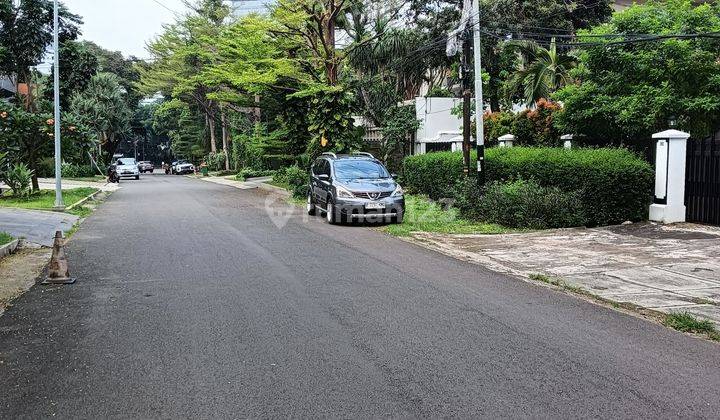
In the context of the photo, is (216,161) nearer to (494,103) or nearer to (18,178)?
(494,103)

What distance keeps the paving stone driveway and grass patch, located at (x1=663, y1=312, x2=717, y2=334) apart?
276 mm

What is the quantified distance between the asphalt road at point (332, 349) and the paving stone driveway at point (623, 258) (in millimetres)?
933

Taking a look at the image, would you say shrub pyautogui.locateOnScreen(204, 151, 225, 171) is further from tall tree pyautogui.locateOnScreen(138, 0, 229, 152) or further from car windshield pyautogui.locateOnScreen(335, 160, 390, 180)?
car windshield pyautogui.locateOnScreen(335, 160, 390, 180)

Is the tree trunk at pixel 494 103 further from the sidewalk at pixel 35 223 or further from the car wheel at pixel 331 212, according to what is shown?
the sidewalk at pixel 35 223

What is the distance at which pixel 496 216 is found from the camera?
50.2 feet

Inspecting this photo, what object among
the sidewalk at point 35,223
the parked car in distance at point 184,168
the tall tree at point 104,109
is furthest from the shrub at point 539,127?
the parked car in distance at point 184,168

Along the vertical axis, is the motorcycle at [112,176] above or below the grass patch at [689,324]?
above

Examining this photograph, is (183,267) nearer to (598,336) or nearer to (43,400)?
(43,400)

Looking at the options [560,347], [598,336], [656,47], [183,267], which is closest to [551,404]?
[560,347]

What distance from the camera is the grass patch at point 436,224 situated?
14656mm

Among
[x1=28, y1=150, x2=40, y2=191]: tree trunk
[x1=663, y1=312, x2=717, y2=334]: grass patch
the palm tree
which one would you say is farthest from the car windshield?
[x1=28, y1=150, x2=40, y2=191]: tree trunk

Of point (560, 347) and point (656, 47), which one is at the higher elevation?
point (656, 47)

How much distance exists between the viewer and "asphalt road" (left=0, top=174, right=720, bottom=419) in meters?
4.43

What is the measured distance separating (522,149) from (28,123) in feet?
61.7
